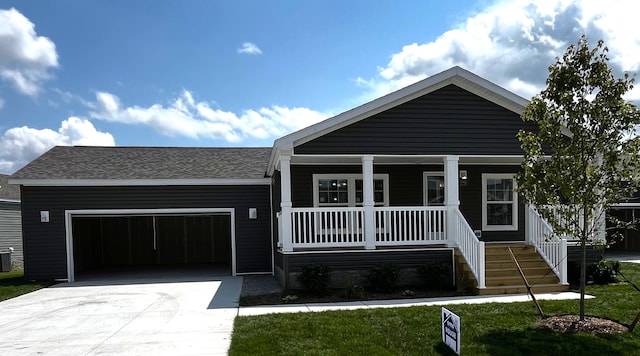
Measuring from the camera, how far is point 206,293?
9211 millimetres

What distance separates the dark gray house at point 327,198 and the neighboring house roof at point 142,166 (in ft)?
0.15

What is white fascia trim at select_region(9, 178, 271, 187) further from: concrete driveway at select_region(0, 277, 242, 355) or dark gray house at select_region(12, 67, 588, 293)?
concrete driveway at select_region(0, 277, 242, 355)

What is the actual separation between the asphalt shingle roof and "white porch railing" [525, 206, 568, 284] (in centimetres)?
723

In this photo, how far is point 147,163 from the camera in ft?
43.5

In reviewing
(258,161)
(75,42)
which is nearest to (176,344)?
(258,161)

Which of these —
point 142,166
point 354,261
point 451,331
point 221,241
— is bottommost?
point 221,241

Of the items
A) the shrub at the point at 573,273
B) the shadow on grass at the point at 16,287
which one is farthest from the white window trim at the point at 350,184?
the shadow on grass at the point at 16,287

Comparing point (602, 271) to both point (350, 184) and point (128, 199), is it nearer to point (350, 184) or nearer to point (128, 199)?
point (350, 184)

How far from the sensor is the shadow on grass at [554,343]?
4.82m

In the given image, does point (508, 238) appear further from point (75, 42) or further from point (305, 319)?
point (75, 42)

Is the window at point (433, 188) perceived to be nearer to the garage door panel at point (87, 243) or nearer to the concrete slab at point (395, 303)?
the concrete slab at point (395, 303)

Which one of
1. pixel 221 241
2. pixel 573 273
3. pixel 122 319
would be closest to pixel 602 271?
pixel 573 273

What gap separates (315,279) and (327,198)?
3467 millimetres

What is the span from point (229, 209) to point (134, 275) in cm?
361
